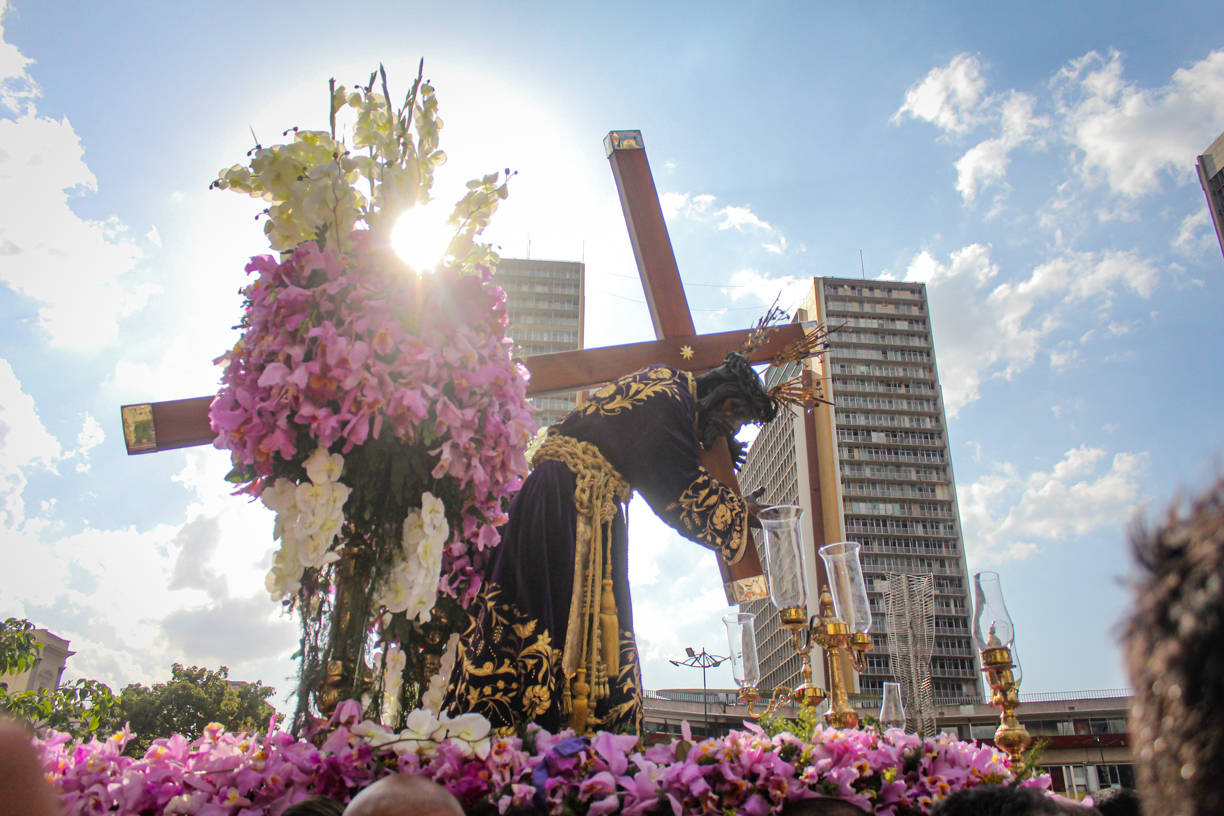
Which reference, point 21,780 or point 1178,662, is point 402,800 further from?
point 1178,662

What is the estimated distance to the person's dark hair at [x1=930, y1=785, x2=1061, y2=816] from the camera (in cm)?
117

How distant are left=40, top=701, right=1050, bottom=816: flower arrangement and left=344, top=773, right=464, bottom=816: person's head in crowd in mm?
239

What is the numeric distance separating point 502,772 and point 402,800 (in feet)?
1.15

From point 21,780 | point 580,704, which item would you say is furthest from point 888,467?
point 21,780

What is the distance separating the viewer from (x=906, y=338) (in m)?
58.7

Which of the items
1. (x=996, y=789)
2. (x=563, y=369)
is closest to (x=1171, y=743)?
(x=996, y=789)

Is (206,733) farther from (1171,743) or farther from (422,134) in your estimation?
(1171,743)

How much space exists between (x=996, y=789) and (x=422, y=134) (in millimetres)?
1988

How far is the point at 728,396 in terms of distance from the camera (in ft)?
11.3

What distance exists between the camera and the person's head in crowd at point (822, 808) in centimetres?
164

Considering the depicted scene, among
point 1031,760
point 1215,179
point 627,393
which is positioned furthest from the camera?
point 1215,179

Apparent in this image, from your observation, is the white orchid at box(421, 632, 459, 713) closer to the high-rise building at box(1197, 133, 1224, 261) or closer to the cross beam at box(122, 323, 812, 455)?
the cross beam at box(122, 323, 812, 455)

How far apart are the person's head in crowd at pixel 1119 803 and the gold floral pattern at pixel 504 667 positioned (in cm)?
153

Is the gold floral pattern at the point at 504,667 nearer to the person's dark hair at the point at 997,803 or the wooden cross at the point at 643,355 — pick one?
the person's dark hair at the point at 997,803
